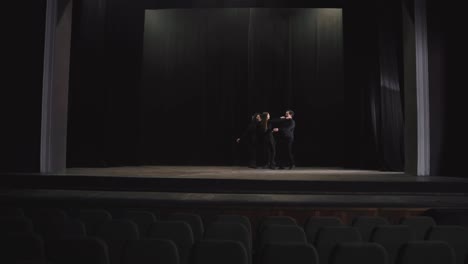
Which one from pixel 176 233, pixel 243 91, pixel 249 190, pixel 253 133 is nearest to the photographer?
pixel 176 233

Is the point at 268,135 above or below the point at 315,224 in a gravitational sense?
above

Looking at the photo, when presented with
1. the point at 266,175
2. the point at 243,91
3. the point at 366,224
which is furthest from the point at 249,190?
the point at 243,91

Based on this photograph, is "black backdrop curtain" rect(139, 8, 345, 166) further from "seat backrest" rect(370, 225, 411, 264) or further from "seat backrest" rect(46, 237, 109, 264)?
"seat backrest" rect(46, 237, 109, 264)

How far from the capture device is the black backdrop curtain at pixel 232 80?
13.0m

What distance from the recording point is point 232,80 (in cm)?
1323

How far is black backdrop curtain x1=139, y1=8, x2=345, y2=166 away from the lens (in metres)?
13.0

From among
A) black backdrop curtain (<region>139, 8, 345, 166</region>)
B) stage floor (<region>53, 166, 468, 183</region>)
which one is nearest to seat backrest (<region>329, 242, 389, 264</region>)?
stage floor (<region>53, 166, 468, 183</region>)

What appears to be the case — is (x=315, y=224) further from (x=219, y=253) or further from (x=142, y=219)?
(x=219, y=253)

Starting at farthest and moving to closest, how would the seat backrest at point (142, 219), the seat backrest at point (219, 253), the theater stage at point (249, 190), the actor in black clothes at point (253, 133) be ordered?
the actor in black clothes at point (253, 133) < the theater stage at point (249, 190) < the seat backrest at point (142, 219) < the seat backrest at point (219, 253)

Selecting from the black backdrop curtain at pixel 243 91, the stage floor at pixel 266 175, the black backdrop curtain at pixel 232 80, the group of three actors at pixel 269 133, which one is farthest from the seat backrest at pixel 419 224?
the black backdrop curtain at pixel 232 80

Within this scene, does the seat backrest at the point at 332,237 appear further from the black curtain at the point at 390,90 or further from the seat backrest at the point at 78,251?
the black curtain at the point at 390,90

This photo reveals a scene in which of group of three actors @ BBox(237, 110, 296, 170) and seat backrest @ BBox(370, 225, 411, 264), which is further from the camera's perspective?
group of three actors @ BBox(237, 110, 296, 170)

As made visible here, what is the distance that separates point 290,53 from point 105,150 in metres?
5.54

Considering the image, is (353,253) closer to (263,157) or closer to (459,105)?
(459,105)
